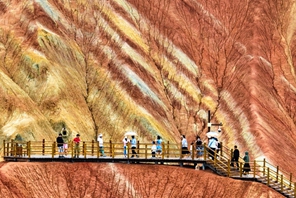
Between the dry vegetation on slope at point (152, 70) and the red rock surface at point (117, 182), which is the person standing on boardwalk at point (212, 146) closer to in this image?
the red rock surface at point (117, 182)

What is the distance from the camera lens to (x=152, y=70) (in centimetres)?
10406

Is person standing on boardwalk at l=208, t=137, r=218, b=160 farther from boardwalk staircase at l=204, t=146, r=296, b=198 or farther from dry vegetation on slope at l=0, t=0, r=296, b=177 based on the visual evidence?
dry vegetation on slope at l=0, t=0, r=296, b=177

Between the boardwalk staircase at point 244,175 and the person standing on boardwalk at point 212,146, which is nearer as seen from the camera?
the boardwalk staircase at point 244,175

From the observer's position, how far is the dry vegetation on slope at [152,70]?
90.3 m

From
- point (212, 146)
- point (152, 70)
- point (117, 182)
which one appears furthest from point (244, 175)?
point (152, 70)

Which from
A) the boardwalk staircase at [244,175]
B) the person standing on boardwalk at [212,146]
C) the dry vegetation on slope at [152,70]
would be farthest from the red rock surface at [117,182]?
the dry vegetation on slope at [152,70]

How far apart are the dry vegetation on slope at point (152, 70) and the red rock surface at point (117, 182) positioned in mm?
17345

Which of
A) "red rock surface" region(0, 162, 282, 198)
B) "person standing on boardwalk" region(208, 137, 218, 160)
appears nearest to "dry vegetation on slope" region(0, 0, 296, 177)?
"red rock surface" region(0, 162, 282, 198)

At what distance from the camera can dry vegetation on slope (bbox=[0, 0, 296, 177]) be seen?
9031cm

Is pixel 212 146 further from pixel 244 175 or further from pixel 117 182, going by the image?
pixel 117 182

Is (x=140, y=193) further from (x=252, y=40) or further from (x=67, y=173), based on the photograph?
(x=252, y=40)

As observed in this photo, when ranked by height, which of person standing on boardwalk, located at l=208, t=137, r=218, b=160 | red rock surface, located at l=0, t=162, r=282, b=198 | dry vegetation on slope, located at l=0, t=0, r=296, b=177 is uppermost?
dry vegetation on slope, located at l=0, t=0, r=296, b=177

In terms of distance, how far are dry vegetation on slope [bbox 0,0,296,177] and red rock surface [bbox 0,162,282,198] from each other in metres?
17.3

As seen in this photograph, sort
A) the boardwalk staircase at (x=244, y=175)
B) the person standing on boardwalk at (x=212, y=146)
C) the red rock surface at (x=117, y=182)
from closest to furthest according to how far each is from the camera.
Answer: the red rock surface at (x=117, y=182), the boardwalk staircase at (x=244, y=175), the person standing on boardwalk at (x=212, y=146)
